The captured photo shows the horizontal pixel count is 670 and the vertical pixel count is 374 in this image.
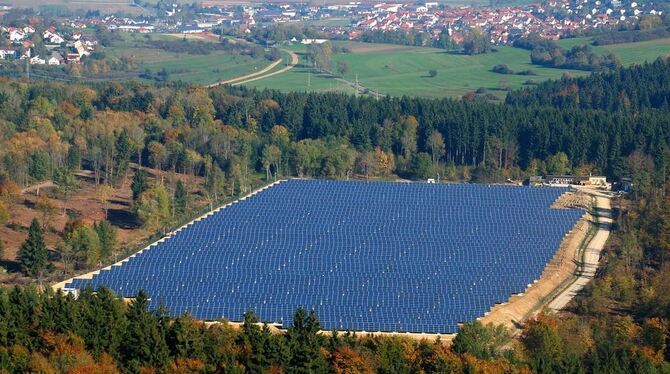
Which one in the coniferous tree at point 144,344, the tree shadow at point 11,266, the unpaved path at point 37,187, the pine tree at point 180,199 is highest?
the coniferous tree at point 144,344

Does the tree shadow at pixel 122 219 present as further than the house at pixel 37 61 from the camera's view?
No

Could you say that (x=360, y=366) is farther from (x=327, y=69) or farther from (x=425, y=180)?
(x=327, y=69)

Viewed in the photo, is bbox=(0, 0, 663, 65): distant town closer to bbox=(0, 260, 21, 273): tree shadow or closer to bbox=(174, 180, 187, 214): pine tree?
bbox=(174, 180, 187, 214): pine tree

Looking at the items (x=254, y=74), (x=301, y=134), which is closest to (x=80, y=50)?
(x=254, y=74)

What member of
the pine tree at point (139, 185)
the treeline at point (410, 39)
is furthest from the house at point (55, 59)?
the pine tree at point (139, 185)

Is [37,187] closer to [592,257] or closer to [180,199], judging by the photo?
[180,199]

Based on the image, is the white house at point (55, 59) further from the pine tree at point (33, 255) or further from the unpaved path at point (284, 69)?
the pine tree at point (33, 255)
